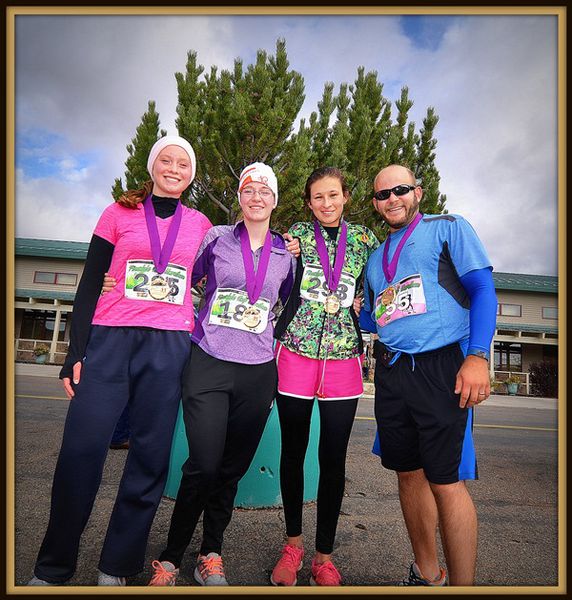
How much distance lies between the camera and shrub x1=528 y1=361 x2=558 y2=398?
20531 mm

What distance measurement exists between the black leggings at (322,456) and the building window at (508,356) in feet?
87.0

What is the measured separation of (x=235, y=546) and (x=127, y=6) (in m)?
3.17

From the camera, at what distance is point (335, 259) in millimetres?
2586

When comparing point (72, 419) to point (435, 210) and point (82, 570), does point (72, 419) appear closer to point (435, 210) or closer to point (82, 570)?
point (82, 570)

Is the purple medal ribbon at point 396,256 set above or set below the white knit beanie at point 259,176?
below

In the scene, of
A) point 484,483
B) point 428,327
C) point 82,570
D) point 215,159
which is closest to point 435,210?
point 215,159

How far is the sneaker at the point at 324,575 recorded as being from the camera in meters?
2.32

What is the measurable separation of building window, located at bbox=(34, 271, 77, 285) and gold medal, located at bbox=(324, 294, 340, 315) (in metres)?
24.2

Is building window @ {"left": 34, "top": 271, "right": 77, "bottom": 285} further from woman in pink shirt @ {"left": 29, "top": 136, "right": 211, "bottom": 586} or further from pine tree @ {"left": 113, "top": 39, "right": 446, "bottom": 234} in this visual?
woman in pink shirt @ {"left": 29, "top": 136, "right": 211, "bottom": 586}

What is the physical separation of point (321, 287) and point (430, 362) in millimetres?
752

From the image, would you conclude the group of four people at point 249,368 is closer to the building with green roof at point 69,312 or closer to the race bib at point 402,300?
the race bib at point 402,300

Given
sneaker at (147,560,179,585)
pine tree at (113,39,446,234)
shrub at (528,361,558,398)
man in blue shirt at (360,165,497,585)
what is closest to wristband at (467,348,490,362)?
man in blue shirt at (360,165,497,585)

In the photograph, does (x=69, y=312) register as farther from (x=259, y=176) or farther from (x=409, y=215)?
(x=409, y=215)

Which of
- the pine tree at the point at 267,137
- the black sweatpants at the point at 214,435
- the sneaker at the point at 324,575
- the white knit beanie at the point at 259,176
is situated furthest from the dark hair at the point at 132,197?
the pine tree at the point at 267,137
